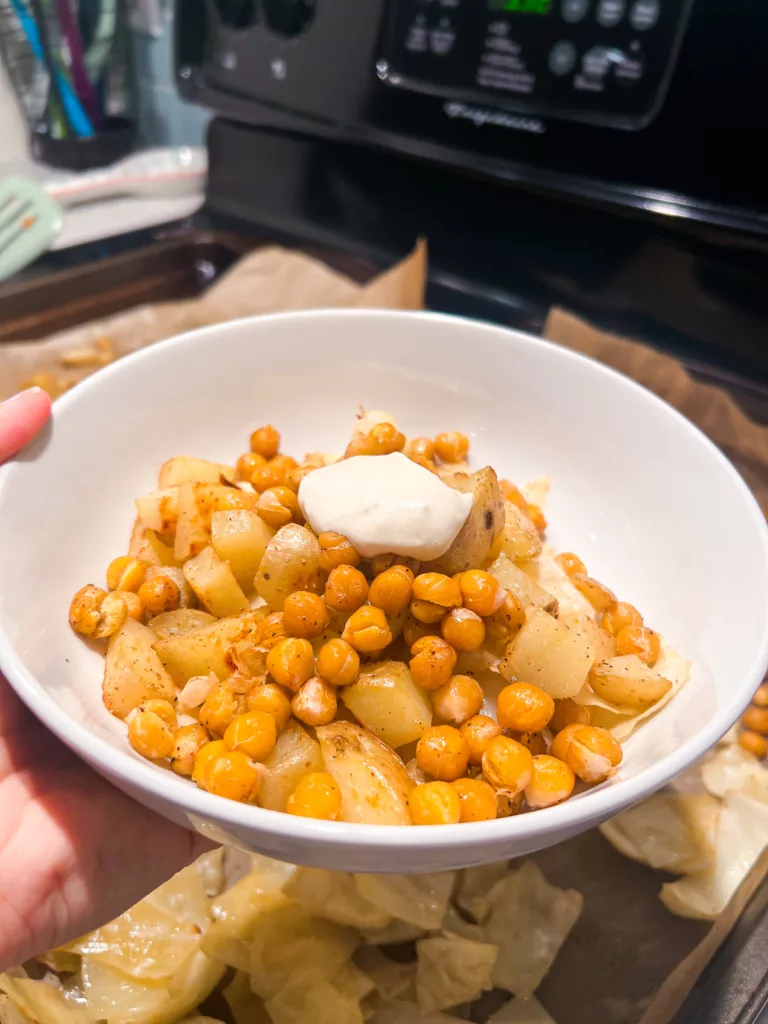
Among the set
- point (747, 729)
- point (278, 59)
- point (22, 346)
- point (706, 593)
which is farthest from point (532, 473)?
point (22, 346)

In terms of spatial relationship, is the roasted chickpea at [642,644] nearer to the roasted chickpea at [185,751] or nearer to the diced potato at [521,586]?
the diced potato at [521,586]

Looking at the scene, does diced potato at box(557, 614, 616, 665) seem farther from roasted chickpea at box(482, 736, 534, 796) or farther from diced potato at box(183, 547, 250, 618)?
diced potato at box(183, 547, 250, 618)

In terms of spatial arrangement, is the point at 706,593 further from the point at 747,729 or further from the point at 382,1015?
the point at 382,1015

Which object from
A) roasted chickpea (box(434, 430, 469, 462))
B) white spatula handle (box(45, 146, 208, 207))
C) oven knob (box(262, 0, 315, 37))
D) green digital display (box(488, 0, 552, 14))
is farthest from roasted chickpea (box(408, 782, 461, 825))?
white spatula handle (box(45, 146, 208, 207))

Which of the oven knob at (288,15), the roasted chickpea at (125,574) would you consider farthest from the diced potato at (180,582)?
the oven knob at (288,15)

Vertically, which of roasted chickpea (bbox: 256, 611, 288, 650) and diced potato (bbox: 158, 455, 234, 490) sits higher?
diced potato (bbox: 158, 455, 234, 490)

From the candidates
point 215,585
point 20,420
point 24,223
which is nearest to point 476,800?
point 215,585

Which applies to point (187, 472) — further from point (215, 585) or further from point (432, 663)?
point (432, 663)
